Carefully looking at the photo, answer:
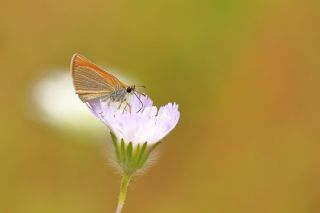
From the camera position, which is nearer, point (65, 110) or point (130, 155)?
point (130, 155)

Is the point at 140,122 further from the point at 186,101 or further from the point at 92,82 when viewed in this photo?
the point at 186,101

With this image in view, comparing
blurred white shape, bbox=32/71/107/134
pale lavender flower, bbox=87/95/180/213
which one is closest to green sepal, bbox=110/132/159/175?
pale lavender flower, bbox=87/95/180/213

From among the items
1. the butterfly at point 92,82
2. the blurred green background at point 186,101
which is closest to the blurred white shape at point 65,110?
the blurred green background at point 186,101

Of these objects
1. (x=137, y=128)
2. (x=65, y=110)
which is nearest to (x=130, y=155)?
(x=137, y=128)

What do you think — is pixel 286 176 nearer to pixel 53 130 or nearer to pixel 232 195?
pixel 232 195

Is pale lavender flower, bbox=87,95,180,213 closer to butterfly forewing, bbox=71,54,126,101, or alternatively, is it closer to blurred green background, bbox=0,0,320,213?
butterfly forewing, bbox=71,54,126,101
